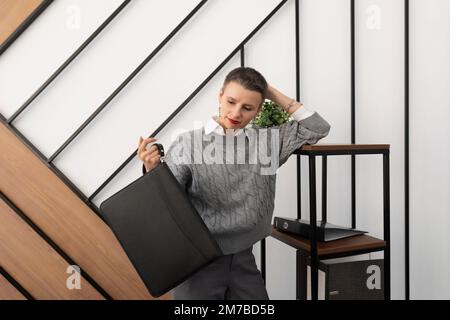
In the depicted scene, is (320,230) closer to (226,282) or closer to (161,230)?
(226,282)

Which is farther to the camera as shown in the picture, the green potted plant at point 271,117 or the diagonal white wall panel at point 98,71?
the diagonal white wall panel at point 98,71

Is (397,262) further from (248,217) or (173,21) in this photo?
(173,21)

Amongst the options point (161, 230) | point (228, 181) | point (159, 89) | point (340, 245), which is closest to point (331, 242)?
point (340, 245)

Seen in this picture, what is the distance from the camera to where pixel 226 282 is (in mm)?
888

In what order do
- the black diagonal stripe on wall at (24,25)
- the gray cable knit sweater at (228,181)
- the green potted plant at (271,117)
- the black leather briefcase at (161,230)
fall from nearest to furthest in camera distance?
1. the black leather briefcase at (161,230)
2. the gray cable knit sweater at (228,181)
3. the green potted plant at (271,117)
4. the black diagonal stripe on wall at (24,25)

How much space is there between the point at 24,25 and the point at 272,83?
0.95 metres

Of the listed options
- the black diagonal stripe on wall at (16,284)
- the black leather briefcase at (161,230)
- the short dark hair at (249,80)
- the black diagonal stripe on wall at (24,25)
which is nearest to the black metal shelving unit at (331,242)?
the short dark hair at (249,80)

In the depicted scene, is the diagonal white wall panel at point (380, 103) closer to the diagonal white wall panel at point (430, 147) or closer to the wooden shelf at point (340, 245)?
the diagonal white wall panel at point (430, 147)

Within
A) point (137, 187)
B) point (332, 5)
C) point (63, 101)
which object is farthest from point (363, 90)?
point (63, 101)

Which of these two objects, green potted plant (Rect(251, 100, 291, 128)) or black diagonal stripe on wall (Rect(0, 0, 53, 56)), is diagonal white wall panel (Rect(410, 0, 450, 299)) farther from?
black diagonal stripe on wall (Rect(0, 0, 53, 56))

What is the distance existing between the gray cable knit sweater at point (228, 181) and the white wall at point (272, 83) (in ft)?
1.49

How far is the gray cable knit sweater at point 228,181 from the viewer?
0.88 meters

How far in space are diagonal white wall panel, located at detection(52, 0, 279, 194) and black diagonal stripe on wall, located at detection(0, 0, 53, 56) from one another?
0.41m
